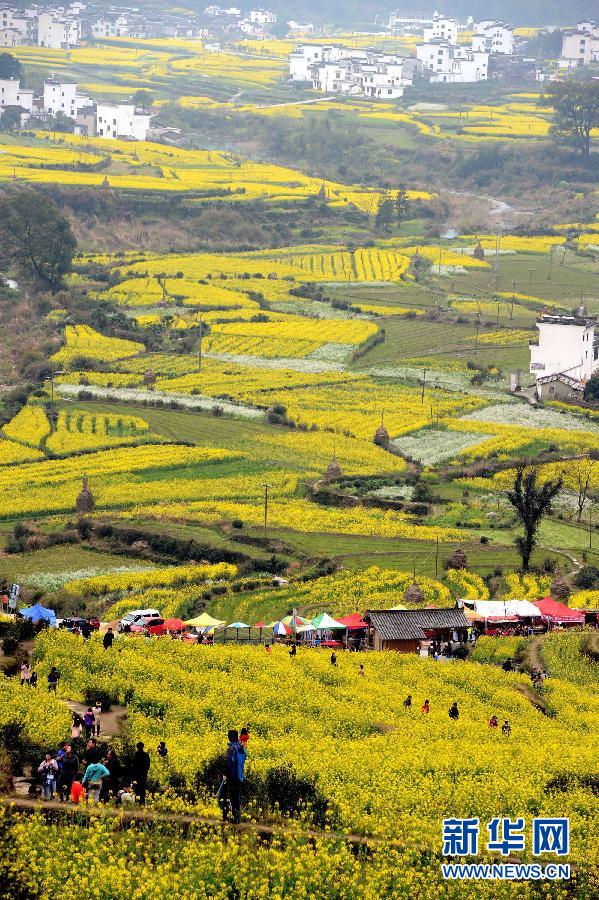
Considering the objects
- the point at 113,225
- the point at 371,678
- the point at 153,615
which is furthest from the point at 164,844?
the point at 113,225

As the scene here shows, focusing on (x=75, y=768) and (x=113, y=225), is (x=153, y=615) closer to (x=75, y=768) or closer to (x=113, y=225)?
(x=75, y=768)

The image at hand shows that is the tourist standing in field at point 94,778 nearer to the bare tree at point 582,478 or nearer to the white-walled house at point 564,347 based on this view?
the bare tree at point 582,478

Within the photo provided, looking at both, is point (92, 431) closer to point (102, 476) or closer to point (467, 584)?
point (102, 476)

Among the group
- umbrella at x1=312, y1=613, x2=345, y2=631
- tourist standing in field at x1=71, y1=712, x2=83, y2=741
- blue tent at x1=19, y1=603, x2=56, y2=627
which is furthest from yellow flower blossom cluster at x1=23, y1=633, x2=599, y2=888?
blue tent at x1=19, y1=603, x2=56, y2=627

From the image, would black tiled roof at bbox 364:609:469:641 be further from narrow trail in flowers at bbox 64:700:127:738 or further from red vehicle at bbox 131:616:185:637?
narrow trail in flowers at bbox 64:700:127:738

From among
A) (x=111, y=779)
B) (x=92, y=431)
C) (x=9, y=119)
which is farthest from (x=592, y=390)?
(x=9, y=119)

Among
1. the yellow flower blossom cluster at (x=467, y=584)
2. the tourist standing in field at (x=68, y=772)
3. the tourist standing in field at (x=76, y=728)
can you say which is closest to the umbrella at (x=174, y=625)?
the yellow flower blossom cluster at (x=467, y=584)
